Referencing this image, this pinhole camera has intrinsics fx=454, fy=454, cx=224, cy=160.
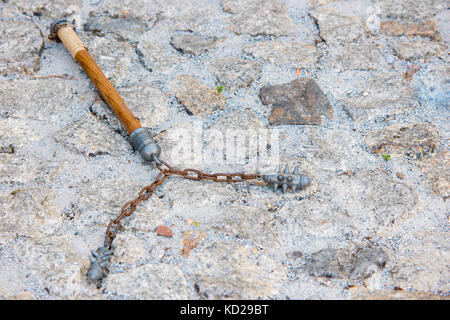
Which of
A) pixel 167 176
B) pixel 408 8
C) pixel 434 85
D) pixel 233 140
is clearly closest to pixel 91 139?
pixel 167 176

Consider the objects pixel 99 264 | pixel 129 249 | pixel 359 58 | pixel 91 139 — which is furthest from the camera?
pixel 359 58

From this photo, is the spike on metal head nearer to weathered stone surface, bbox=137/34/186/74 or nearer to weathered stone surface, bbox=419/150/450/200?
weathered stone surface, bbox=137/34/186/74

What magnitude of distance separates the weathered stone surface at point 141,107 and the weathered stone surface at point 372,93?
1.23 meters

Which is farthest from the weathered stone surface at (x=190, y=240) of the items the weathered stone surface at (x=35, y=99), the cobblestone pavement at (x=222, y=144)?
the weathered stone surface at (x=35, y=99)

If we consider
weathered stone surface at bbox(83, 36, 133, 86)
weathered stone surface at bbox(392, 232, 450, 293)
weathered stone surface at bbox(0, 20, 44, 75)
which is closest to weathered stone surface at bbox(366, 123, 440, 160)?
weathered stone surface at bbox(392, 232, 450, 293)

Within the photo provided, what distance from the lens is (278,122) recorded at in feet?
9.98

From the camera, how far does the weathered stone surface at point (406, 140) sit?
286 centimetres

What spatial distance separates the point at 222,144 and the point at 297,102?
2.14 feet

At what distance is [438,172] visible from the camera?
2758 mm

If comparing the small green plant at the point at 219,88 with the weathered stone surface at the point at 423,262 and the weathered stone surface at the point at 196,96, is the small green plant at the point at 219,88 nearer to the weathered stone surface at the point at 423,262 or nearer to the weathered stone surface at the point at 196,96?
the weathered stone surface at the point at 196,96

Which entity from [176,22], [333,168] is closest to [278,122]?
[333,168]

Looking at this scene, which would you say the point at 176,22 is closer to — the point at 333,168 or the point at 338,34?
the point at 338,34

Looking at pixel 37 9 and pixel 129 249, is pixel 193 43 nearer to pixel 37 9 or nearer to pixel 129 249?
pixel 37 9

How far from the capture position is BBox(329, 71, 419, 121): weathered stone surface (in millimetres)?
3090
